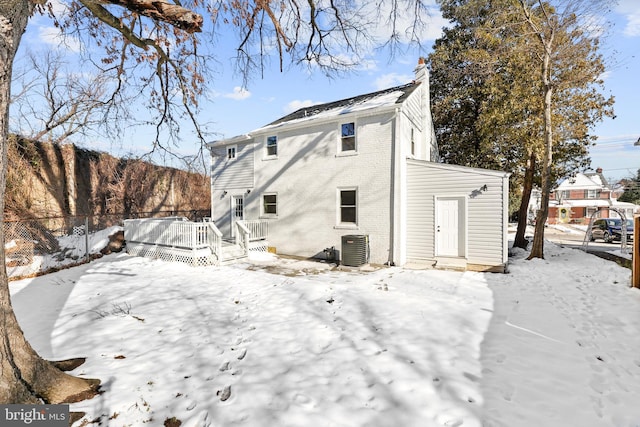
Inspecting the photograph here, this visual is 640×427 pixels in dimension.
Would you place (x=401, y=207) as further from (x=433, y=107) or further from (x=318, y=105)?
(x=433, y=107)

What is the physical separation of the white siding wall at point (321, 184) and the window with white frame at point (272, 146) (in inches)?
10.2

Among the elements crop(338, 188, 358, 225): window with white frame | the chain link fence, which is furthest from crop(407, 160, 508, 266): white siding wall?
the chain link fence

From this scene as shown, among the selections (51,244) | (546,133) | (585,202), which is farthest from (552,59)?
(585,202)

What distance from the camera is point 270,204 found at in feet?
43.3

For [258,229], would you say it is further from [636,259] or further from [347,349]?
[636,259]

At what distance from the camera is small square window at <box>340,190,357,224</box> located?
1101 cm

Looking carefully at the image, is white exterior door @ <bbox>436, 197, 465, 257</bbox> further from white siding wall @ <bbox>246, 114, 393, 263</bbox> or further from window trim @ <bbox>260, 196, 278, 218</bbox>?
window trim @ <bbox>260, 196, 278, 218</bbox>

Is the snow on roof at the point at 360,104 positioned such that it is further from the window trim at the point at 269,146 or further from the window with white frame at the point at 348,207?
the window with white frame at the point at 348,207

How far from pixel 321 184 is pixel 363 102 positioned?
4.09m

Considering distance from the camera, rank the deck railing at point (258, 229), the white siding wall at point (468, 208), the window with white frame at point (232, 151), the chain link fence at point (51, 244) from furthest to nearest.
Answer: the window with white frame at point (232, 151) < the deck railing at point (258, 229) < the white siding wall at point (468, 208) < the chain link fence at point (51, 244)

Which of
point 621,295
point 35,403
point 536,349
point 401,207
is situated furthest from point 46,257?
point 621,295

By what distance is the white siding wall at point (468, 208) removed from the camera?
9398mm

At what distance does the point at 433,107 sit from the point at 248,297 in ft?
51.7

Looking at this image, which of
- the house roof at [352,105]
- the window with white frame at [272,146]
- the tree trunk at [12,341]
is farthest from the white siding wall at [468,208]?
the tree trunk at [12,341]
